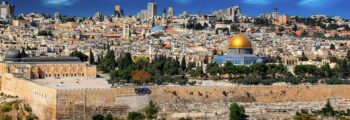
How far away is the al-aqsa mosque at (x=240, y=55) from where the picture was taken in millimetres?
52562

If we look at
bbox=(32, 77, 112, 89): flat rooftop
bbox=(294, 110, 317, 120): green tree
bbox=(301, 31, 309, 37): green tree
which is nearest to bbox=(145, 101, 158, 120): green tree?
bbox=(32, 77, 112, 89): flat rooftop

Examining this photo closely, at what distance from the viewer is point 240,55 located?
5338cm

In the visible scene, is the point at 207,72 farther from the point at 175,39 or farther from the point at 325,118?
the point at 175,39

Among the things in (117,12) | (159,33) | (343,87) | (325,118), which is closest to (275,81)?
(343,87)

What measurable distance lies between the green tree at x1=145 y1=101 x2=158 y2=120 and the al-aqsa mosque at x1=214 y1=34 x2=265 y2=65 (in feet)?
67.3

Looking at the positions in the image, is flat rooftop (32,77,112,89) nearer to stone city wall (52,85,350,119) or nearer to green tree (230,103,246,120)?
stone city wall (52,85,350,119)

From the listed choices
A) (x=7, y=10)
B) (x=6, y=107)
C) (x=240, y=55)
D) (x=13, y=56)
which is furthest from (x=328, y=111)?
(x=7, y=10)

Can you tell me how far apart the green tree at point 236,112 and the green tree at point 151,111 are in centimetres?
360

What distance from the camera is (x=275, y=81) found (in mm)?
41438

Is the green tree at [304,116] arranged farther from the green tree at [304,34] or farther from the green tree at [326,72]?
the green tree at [304,34]

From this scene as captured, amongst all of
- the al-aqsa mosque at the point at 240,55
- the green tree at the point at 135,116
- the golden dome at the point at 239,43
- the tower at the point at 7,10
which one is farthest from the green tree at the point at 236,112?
the tower at the point at 7,10

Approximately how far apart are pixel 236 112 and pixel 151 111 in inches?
161

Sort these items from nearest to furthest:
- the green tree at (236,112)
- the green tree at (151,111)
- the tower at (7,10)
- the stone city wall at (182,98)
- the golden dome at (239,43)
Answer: the stone city wall at (182,98) → the green tree at (151,111) → the green tree at (236,112) → the golden dome at (239,43) → the tower at (7,10)

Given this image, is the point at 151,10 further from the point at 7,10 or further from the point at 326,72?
the point at 326,72
